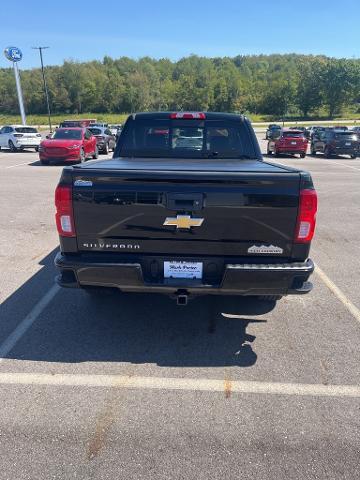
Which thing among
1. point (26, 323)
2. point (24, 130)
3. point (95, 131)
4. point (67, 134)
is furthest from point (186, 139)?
point (24, 130)

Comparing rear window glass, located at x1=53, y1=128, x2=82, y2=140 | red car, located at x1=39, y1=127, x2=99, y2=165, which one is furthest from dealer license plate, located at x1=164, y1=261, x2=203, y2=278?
rear window glass, located at x1=53, y1=128, x2=82, y2=140

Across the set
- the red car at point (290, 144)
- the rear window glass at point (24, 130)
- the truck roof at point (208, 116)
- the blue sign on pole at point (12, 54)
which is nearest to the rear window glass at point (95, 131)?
the rear window glass at point (24, 130)

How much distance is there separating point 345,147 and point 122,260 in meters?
23.5

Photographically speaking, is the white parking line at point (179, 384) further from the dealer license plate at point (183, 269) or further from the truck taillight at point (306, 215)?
the truck taillight at point (306, 215)

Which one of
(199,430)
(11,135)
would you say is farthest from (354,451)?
(11,135)

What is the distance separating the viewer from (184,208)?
10.2 feet

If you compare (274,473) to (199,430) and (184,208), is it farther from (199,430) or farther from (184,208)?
(184,208)

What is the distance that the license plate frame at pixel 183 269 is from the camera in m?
3.25

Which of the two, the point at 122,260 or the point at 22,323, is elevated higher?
the point at 122,260

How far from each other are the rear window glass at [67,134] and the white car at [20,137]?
7.21m

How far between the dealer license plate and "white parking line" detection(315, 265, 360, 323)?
6.64 feet

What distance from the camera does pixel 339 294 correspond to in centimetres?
478

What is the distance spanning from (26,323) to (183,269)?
1.86 metres

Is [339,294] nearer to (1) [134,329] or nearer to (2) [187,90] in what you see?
(1) [134,329]
